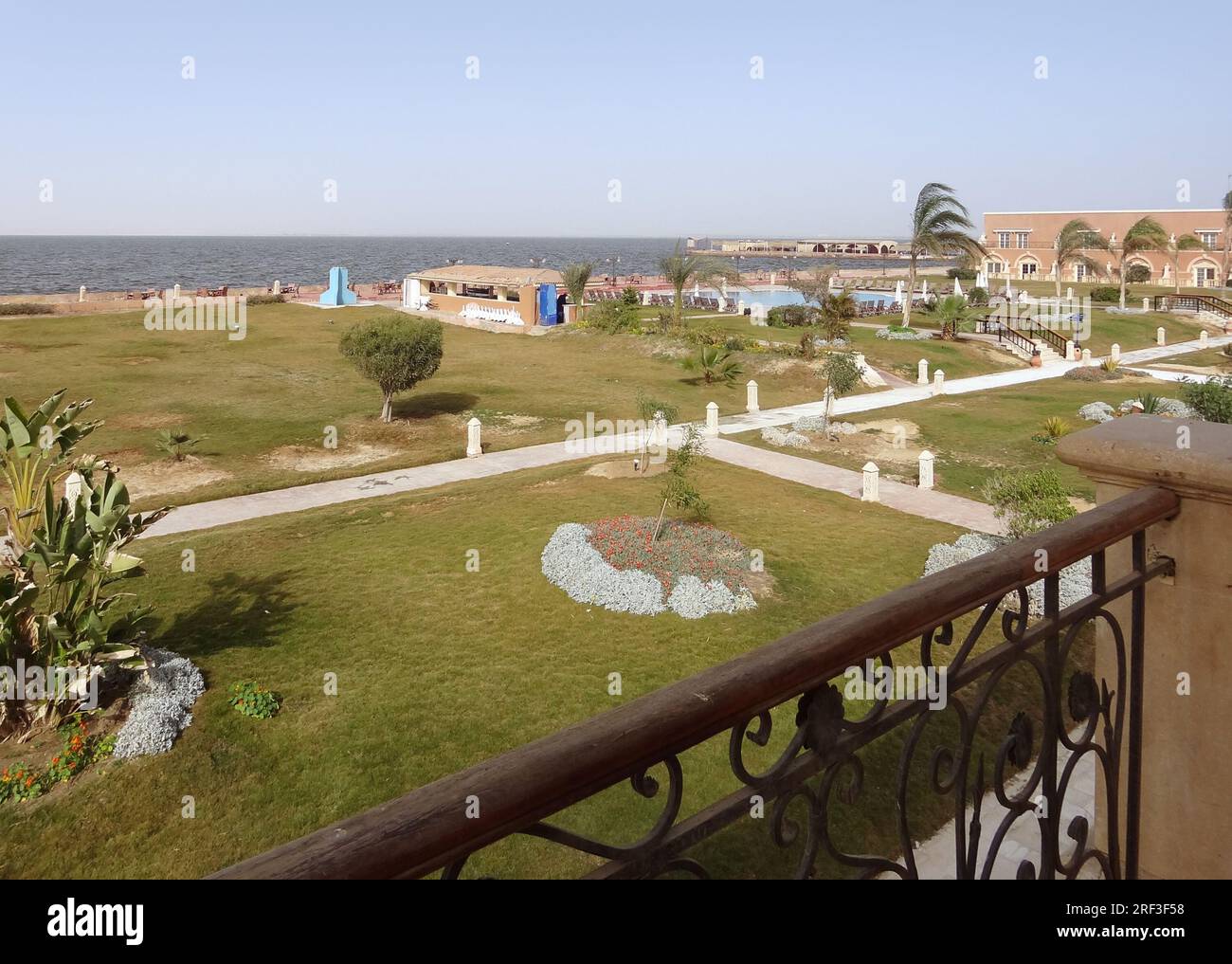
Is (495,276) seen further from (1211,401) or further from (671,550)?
(671,550)

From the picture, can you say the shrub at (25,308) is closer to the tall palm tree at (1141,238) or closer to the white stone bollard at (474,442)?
the white stone bollard at (474,442)

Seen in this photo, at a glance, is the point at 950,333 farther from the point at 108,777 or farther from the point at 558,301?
the point at 108,777

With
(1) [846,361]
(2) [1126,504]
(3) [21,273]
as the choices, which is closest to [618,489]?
(1) [846,361]

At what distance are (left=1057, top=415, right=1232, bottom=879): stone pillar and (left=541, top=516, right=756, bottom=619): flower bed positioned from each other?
7.91 m

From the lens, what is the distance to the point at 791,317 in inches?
1650

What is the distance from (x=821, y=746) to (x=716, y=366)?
27431 millimetres

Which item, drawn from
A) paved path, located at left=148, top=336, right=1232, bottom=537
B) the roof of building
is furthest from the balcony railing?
the roof of building

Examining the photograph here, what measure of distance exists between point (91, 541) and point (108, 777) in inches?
83.4

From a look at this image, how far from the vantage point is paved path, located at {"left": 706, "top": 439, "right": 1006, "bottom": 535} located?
15.0 m

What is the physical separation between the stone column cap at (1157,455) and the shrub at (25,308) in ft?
149

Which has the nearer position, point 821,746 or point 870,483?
point 821,746

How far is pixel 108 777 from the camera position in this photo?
732 cm

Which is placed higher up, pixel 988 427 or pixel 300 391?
pixel 300 391

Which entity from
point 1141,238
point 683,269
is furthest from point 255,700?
point 1141,238
